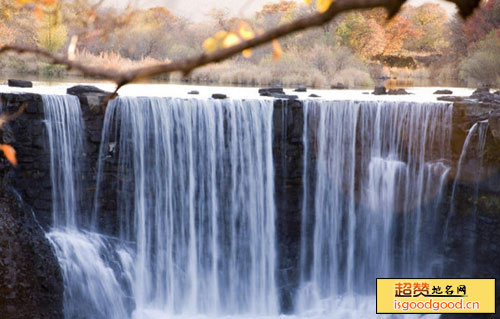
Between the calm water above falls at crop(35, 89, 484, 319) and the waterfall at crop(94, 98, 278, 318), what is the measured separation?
2 cm

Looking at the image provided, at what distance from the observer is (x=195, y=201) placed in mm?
11242

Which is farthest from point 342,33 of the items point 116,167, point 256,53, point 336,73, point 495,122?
point 116,167

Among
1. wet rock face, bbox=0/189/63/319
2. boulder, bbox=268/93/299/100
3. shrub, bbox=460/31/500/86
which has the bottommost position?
wet rock face, bbox=0/189/63/319

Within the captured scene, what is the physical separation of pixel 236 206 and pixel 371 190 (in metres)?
2.72

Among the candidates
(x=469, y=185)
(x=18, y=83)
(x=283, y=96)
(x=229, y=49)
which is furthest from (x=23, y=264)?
(x=229, y=49)

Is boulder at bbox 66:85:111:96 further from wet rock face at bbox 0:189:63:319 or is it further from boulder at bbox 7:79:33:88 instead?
boulder at bbox 7:79:33:88

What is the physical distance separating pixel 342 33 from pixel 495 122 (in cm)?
2241

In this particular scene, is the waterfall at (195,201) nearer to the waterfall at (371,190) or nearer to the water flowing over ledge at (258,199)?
the water flowing over ledge at (258,199)

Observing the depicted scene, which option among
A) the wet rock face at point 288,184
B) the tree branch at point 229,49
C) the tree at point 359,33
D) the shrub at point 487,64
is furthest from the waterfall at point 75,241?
the tree at point 359,33

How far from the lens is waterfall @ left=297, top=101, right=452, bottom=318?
11.9 meters

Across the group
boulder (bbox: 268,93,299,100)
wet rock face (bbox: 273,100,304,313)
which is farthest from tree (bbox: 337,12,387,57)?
wet rock face (bbox: 273,100,304,313)

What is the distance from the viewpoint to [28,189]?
9.91 metres

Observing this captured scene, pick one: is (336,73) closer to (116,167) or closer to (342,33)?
(342,33)

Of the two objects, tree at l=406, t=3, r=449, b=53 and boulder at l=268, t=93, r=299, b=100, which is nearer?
→ boulder at l=268, t=93, r=299, b=100
